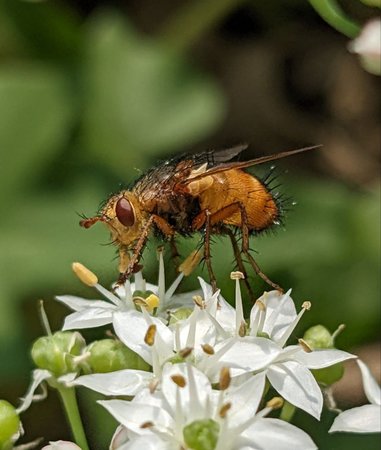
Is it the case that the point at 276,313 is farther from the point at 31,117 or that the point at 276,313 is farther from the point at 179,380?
the point at 31,117

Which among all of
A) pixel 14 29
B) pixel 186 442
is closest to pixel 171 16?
pixel 14 29

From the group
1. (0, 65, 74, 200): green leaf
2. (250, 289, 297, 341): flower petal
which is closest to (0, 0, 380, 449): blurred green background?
(0, 65, 74, 200): green leaf

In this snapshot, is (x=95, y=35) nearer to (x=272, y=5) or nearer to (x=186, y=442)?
(x=272, y=5)

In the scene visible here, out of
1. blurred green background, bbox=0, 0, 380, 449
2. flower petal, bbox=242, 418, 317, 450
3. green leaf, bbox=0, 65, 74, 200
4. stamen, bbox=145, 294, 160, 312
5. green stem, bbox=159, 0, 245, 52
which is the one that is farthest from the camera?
green stem, bbox=159, 0, 245, 52

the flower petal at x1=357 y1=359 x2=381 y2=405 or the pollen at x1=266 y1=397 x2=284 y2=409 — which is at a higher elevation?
the flower petal at x1=357 y1=359 x2=381 y2=405

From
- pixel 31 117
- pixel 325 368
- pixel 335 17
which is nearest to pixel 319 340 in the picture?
pixel 325 368

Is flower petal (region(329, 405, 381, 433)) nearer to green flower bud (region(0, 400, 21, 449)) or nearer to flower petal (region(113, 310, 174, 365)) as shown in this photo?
flower petal (region(113, 310, 174, 365))

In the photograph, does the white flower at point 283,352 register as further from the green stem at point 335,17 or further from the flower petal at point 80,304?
the green stem at point 335,17
